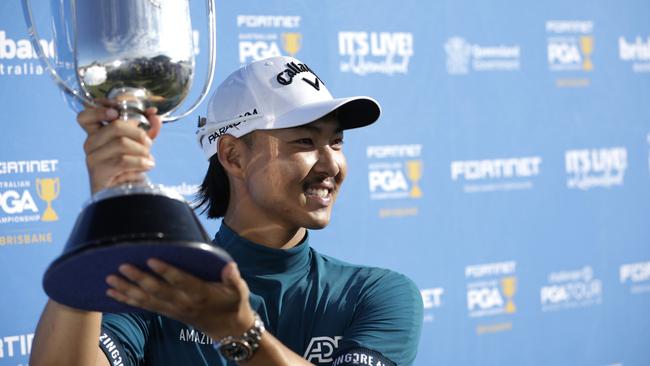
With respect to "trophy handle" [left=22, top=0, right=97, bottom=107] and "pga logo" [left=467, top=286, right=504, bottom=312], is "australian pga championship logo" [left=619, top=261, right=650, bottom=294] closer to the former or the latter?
"pga logo" [left=467, top=286, right=504, bottom=312]

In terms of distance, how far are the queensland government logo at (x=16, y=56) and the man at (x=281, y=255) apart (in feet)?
2.70

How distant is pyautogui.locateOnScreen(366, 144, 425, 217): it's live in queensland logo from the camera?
2930 mm

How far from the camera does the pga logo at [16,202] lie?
2305 mm

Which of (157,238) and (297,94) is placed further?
(297,94)

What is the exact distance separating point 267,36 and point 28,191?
822mm

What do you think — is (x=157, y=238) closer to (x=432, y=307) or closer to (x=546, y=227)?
(x=432, y=307)

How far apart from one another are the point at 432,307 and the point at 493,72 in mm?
852

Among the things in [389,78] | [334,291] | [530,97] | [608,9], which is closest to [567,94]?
[530,97]

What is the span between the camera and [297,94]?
62.1 inches

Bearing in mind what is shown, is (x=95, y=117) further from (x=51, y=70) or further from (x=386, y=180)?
(x=386, y=180)

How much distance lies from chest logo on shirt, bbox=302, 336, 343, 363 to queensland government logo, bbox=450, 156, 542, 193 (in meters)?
1.72

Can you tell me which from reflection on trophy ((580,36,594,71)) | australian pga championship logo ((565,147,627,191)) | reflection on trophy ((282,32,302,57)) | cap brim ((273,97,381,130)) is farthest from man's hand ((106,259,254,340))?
reflection on trophy ((580,36,594,71))

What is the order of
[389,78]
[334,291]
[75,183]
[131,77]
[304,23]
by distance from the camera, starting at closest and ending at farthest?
[131,77]
[334,291]
[75,183]
[304,23]
[389,78]

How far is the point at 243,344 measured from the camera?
1.10 meters
